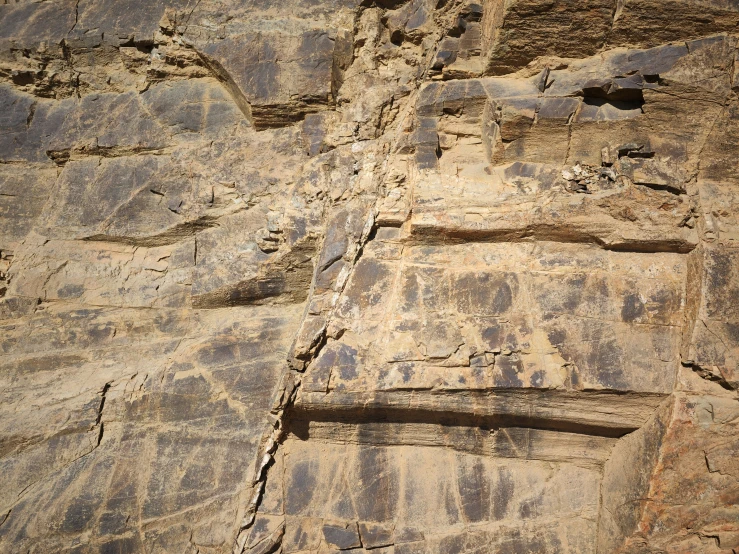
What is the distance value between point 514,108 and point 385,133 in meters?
1.25

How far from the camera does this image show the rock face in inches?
179

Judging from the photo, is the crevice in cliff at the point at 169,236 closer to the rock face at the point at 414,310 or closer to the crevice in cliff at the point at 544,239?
the rock face at the point at 414,310

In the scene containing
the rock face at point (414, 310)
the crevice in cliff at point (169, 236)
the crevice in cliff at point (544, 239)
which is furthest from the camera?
the crevice in cliff at point (169, 236)

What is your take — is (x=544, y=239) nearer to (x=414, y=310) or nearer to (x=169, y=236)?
(x=414, y=310)

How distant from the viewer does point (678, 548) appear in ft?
13.9

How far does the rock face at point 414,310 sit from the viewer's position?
4.55 m

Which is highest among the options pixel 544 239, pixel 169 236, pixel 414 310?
→ pixel 169 236

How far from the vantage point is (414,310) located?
191 inches

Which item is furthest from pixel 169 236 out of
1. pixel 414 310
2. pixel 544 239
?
pixel 544 239

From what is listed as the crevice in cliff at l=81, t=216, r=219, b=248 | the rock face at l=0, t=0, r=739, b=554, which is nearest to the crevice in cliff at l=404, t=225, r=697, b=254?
the rock face at l=0, t=0, r=739, b=554

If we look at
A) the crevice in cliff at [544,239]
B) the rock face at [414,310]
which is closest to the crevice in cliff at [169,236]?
the rock face at [414,310]

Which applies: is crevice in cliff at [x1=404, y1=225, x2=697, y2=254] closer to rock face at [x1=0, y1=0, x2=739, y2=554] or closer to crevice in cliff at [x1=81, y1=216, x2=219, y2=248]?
rock face at [x1=0, y1=0, x2=739, y2=554]

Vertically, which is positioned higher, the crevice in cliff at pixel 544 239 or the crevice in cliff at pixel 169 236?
the crevice in cliff at pixel 169 236

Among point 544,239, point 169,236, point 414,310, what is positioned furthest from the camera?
point 169,236
